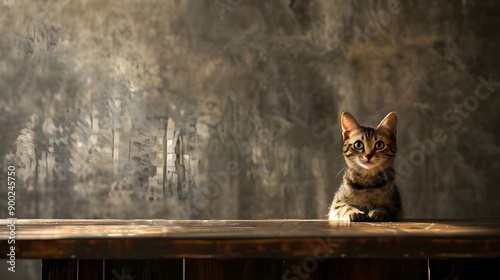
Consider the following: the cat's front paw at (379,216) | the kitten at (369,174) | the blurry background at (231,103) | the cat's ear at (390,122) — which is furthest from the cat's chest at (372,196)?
the blurry background at (231,103)

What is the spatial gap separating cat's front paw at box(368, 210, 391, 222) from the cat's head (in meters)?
0.24

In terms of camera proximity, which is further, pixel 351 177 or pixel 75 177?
pixel 75 177

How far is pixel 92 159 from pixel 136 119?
1.15ft

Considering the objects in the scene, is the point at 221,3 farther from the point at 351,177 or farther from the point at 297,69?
the point at 351,177

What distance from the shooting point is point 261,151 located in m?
3.31

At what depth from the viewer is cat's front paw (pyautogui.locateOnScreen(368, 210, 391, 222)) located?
6.59ft

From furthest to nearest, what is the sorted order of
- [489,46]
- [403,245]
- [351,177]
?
[489,46] → [351,177] → [403,245]

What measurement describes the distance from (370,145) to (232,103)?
1.27 meters

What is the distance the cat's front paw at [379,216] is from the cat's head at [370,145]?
240 mm

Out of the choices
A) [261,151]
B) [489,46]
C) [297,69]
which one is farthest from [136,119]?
[489,46]

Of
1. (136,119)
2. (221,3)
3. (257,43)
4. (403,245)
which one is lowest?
(403,245)

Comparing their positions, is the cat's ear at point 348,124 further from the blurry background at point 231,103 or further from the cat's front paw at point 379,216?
the blurry background at point 231,103

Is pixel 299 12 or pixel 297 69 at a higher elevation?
pixel 299 12

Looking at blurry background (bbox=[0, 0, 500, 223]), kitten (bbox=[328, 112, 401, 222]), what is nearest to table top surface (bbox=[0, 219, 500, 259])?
kitten (bbox=[328, 112, 401, 222])
